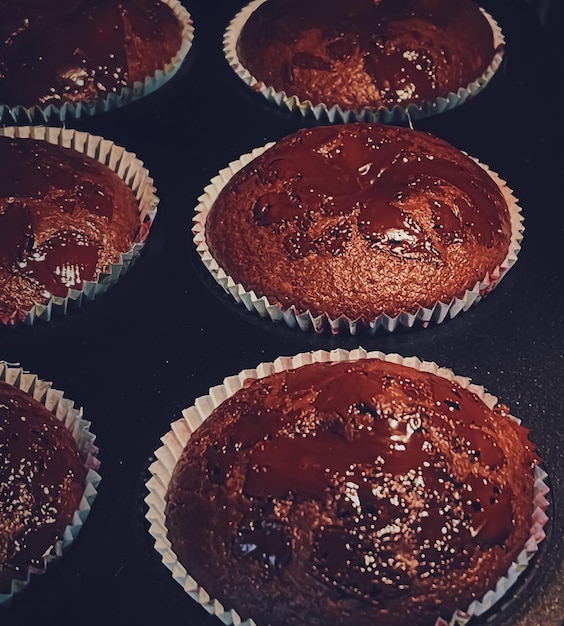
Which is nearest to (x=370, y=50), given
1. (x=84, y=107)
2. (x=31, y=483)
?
(x=84, y=107)

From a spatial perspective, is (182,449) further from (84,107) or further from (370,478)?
(84,107)

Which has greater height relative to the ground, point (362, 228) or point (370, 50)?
point (370, 50)

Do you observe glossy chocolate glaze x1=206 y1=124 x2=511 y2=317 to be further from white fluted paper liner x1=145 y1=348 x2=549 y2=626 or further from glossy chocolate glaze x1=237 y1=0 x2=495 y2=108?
glossy chocolate glaze x1=237 y1=0 x2=495 y2=108

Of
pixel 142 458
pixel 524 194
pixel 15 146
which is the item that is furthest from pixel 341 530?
pixel 15 146

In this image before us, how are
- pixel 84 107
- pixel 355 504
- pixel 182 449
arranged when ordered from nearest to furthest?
pixel 355 504 → pixel 182 449 → pixel 84 107

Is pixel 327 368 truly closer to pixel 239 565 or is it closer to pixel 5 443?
pixel 239 565

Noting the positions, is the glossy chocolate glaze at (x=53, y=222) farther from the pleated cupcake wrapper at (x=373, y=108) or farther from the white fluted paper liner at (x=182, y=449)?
the pleated cupcake wrapper at (x=373, y=108)

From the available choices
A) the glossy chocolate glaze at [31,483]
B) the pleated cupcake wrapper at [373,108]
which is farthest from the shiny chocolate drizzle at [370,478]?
the pleated cupcake wrapper at [373,108]
